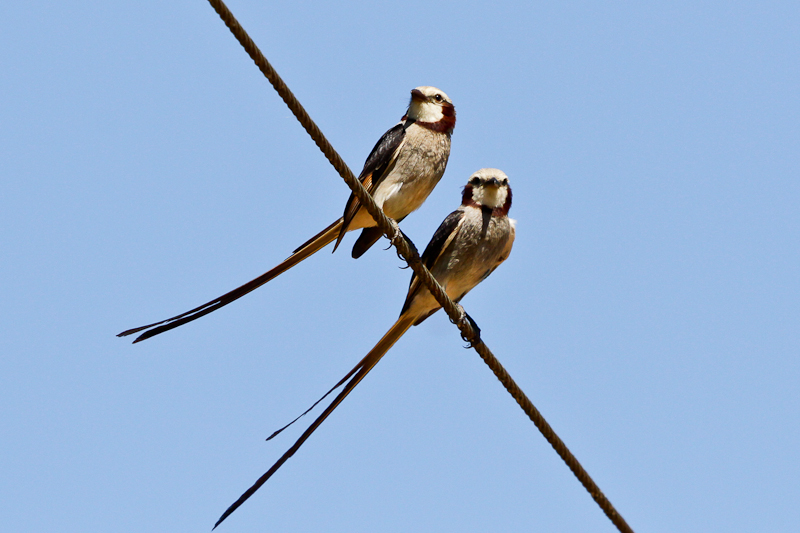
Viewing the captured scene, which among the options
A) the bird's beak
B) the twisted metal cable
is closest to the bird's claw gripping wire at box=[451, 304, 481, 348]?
the twisted metal cable

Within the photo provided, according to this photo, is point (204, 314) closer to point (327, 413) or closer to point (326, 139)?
point (327, 413)

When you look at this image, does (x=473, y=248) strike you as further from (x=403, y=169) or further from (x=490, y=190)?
(x=403, y=169)

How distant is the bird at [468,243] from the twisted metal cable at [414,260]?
0.94 ft

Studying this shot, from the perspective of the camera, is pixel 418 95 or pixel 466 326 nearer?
pixel 466 326

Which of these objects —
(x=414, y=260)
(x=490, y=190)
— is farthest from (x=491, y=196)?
(x=414, y=260)

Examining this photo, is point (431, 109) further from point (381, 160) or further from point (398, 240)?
point (398, 240)

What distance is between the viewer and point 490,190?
4906 mm

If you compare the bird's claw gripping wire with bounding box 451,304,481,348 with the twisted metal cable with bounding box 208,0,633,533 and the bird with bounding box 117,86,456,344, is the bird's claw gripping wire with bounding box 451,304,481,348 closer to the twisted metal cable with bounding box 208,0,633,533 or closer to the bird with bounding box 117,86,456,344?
the twisted metal cable with bounding box 208,0,633,533

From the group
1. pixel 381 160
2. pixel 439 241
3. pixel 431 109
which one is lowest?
pixel 439 241

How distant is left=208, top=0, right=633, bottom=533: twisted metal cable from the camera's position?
276 centimetres

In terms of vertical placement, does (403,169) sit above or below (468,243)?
above

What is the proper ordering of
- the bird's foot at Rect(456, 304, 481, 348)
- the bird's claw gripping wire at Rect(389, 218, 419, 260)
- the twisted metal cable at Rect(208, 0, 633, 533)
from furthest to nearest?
the bird's foot at Rect(456, 304, 481, 348) → the bird's claw gripping wire at Rect(389, 218, 419, 260) → the twisted metal cable at Rect(208, 0, 633, 533)

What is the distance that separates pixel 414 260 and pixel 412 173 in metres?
0.96

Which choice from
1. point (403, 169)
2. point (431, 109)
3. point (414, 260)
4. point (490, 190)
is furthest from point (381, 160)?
point (414, 260)
